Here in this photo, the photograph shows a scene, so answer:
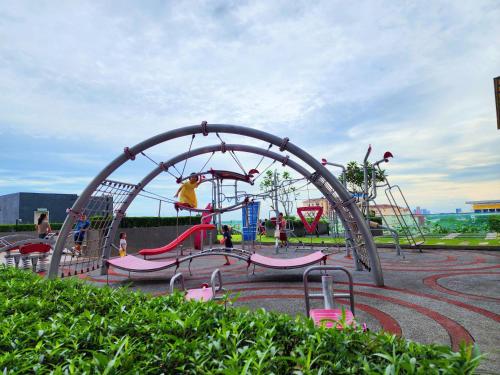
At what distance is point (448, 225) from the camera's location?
2127 cm

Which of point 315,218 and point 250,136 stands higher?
point 250,136

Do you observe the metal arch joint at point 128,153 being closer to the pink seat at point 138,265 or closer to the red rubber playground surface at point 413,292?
the pink seat at point 138,265

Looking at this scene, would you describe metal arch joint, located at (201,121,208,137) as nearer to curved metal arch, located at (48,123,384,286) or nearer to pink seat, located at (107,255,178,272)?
curved metal arch, located at (48,123,384,286)

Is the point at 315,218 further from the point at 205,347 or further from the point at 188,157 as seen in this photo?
the point at 205,347

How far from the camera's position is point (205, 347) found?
6.68ft

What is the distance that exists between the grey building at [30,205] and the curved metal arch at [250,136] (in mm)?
35836

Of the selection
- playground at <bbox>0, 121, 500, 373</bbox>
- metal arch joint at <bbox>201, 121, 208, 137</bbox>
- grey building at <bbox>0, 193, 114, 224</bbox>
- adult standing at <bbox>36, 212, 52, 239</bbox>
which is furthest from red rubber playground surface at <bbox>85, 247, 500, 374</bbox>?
grey building at <bbox>0, 193, 114, 224</bbox>

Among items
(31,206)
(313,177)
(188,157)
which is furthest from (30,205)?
(313,177)

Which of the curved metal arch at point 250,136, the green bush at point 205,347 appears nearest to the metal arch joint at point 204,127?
the curved metal arch at point 250,136

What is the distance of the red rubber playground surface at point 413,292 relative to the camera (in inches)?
190

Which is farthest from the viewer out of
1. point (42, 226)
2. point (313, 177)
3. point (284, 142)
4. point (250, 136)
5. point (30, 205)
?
point (30, 205)

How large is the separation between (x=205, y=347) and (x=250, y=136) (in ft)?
23.2

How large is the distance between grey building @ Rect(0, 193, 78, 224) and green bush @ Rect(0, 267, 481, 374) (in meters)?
43.0

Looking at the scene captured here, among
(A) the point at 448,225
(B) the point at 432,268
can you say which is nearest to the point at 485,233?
(A) the point at 448,225
